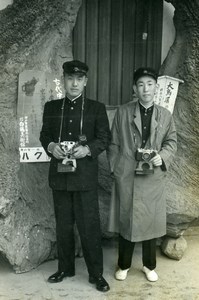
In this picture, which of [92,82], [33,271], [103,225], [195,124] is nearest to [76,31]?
[92,82]

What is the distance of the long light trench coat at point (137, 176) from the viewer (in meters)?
3.83

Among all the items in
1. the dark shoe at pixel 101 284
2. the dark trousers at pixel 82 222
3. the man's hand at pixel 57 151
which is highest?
the man's hand at pixel 57 151

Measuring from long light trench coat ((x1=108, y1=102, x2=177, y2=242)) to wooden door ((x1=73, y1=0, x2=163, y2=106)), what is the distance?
1245 millimetres

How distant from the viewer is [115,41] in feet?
16.5

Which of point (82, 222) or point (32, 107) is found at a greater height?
point (32, 107)

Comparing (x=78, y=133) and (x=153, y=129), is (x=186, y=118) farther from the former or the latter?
(x=78, y=133)

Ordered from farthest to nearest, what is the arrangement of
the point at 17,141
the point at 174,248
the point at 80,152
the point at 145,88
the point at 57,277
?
1. the point at 174,248
2. the point at 17,141
3. the point at 57,277
4. the point at 145,88
5. the point at 80,152

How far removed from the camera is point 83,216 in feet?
12.6

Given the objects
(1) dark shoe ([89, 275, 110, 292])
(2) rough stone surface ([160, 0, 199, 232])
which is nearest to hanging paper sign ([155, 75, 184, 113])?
(2) rough stone surface ([160, 0, 199, 232])

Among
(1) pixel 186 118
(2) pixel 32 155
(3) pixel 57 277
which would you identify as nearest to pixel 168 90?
(1) pixel 186 118

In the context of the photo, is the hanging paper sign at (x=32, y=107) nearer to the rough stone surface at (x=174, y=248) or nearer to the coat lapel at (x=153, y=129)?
the coat lapel at (x=153, y=129)

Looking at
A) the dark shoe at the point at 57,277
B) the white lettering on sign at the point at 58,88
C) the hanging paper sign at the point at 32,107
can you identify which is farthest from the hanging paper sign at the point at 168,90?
the dark shoe at the point at 57,277

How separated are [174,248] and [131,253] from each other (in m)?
0.73

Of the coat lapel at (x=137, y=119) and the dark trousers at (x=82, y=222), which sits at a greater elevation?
the coat lapel at (x=137, y=119)
